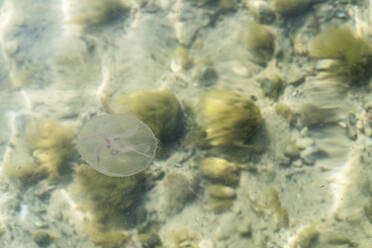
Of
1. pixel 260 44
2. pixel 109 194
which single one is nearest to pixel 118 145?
pixel 109 194

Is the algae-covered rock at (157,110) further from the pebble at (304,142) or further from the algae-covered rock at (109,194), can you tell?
the pebble at (304,142)

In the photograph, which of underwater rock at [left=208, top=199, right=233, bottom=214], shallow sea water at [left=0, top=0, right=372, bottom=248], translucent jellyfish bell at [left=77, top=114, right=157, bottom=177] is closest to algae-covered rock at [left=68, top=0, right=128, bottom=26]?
shallow sea water at [left=0, top=0, right=372, bottom=248]

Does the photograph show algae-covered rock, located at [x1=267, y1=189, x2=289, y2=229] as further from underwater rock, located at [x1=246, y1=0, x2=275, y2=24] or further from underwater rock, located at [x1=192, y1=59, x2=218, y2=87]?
underwater rock, located at [x1=246, y1=0, x2=275, y2=24]

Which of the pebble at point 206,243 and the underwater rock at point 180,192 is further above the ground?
the underwater rock at point 180,192

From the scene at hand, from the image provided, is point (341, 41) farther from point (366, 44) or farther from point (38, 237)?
point (38, 237)

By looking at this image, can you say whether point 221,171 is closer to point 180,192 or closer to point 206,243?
point 180,192

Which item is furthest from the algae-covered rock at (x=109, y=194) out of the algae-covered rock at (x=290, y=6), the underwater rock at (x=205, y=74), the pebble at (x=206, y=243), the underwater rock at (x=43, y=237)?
the algae-covered rock at (x=290, y=6)

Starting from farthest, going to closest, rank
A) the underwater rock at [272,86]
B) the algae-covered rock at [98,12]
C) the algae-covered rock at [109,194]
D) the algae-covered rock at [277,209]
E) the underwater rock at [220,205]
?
the algae-covered rock at [98,12] < the underwater rock at [272,86] < the algae-covered rock at [109,194] < the underwater rock at [220,205] < the algae-covered rock at [277,209]

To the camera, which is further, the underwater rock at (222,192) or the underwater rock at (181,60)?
the underwater rock at (181,60)
